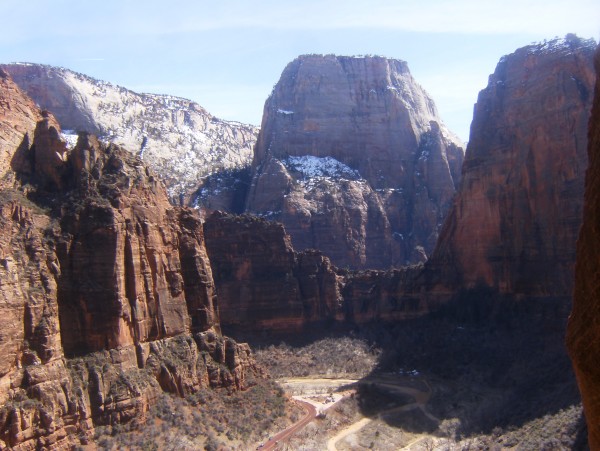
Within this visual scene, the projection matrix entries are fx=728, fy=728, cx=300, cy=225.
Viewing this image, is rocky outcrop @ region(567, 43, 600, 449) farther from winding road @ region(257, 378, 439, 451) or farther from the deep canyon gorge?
winding road @ region(257, 378, 439, 451)

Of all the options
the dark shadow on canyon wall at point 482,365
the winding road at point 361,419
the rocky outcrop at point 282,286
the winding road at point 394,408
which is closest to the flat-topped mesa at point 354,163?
the rocky outcrop at point 282,286

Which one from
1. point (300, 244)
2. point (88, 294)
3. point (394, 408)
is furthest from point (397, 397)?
point (300, 244)

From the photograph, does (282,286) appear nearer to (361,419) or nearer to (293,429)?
(361,419)

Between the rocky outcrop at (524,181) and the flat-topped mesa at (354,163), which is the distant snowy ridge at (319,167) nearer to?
the flat-topped mesa at (354,163)

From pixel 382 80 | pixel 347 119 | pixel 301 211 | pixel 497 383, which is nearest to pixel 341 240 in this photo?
pixel 301 211

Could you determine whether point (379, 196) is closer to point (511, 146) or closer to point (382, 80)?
point (382, 80)

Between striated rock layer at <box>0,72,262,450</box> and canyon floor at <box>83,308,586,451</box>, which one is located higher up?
striated rock layer at <box>0,72,262,450</box>

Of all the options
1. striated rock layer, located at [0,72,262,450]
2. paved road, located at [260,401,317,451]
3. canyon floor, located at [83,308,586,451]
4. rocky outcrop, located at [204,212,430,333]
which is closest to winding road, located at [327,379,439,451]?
canyon floor, located at [83,308,586,451]

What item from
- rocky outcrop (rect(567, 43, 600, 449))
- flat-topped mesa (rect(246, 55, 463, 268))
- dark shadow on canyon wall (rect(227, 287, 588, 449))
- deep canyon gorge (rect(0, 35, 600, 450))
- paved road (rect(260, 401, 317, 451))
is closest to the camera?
rocky outcrop (rect(567, 43, 600, 449))
